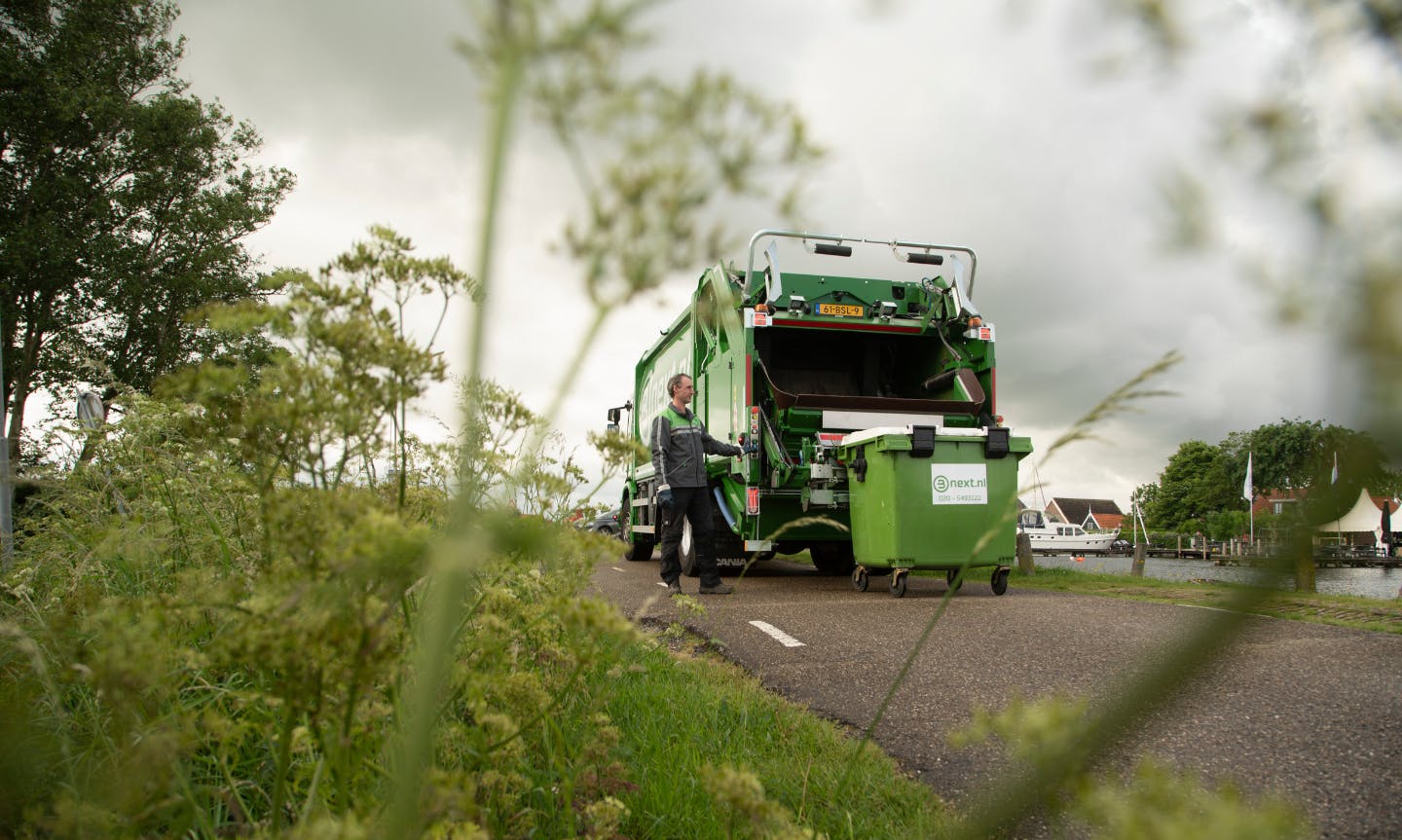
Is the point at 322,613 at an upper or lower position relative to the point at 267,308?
lower

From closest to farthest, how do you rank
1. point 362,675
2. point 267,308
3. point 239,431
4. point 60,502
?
point 362,675 → point 267,308 → point 239,431 → point 60,502

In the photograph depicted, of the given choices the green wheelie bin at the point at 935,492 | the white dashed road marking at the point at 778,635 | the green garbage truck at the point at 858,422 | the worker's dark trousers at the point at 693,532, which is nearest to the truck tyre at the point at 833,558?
the green garbage truck at the point at 858,422

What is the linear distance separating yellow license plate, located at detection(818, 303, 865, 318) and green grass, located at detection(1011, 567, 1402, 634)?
3.30 metres

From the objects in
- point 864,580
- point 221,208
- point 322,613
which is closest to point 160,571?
point 322,613

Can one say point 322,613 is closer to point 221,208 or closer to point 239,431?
point 239,431

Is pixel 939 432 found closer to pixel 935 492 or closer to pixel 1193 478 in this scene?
pixel 935 492

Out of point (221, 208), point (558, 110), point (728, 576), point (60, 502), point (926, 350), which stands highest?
point (221, 208)

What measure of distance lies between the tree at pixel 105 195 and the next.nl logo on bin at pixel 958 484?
12650mm

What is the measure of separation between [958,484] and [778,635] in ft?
9.11

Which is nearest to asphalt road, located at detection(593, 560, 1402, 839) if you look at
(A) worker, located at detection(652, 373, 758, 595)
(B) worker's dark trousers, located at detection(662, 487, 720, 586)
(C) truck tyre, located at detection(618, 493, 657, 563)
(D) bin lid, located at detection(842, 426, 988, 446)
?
(B) worker's dark trousers, located at detection(662, 487, 720, 586)

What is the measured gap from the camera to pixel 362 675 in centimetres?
74

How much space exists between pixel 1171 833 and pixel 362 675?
0.59m

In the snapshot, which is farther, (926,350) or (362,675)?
(926,350)

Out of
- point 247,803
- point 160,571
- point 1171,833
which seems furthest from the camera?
point 160,571
